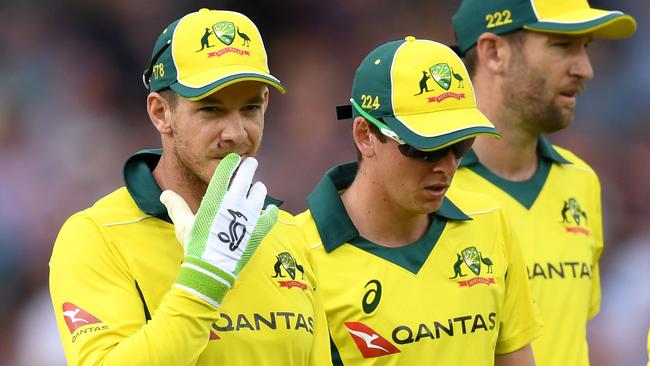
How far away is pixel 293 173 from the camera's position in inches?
313

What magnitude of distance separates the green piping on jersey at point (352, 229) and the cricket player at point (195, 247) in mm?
358

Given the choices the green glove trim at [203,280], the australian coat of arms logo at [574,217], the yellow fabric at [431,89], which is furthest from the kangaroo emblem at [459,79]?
the green glove trim at [203,280]

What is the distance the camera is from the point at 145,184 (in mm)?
3260

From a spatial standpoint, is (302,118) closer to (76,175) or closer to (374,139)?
(76,175)

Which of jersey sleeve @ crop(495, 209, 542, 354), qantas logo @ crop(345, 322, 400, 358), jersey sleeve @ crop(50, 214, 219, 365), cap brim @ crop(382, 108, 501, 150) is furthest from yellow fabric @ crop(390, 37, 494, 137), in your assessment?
jersey sleeve @ crop(50, 214, 219, 365)

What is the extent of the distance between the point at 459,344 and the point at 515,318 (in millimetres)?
290

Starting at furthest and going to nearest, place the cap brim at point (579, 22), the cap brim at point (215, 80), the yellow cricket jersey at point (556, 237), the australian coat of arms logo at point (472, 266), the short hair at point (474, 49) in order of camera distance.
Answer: the short hair at point (474, 49)
the cap brim at point (579, 22)
the yellow cricket jersey at point (556, 237)
the australian coat of arms logo at point (472, 266)
the cap brim at point (215, 80)

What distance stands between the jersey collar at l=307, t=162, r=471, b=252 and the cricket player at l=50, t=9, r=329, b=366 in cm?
35

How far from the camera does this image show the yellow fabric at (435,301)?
3656 millimetres

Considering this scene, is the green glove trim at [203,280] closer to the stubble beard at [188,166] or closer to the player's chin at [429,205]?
the stubble beard at [188,166]

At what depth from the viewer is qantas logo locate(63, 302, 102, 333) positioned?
2.93 meters

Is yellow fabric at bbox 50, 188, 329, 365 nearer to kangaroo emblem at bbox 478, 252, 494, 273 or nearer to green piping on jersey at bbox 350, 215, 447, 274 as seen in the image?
green piping on jersey at bbox 350, 215, 447, 274

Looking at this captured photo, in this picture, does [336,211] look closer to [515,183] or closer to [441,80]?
[441,80]

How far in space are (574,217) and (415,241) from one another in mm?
1012
